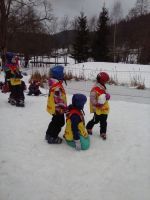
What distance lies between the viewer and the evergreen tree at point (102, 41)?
30812 mm

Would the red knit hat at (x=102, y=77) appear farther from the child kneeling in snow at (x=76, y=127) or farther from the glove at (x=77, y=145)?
the glove at (x=77, y=145)

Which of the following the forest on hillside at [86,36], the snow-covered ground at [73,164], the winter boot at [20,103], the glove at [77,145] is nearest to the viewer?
the snow-covered ground at [73,164]

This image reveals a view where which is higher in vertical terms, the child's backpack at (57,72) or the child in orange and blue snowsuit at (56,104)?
the child's backpack at (57,72)

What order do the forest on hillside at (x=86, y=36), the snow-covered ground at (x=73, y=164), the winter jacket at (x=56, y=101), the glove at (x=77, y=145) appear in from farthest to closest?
1. the forest on hillside at (x=86, y=36)
2. the winter jacket at (x=56, y=101)
3. the glove at (x=77, y=145)
4. the snow-covered ground at (x=73, y=164)

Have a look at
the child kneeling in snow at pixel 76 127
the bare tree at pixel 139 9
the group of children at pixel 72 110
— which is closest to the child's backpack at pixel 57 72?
the group of children at pixel 72 110

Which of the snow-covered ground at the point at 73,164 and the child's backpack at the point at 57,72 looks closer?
the snow-covered ground at the point at 73,164

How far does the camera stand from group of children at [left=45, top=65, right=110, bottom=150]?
3.93 meters

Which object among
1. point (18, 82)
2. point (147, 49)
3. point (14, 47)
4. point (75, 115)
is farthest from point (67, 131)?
point (147, 49)

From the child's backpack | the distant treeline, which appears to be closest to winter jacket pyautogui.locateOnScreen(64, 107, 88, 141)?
the child's backpack

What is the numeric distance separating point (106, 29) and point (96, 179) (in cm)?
2957

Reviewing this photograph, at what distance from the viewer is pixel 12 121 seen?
5172mm

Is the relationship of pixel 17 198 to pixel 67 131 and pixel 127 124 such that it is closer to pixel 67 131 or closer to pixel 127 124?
pixel 67 131

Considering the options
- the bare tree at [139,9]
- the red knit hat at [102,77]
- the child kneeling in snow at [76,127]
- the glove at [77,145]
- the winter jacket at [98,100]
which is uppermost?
the bare tree at [139,9]

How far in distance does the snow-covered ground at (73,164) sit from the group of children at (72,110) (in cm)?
14
